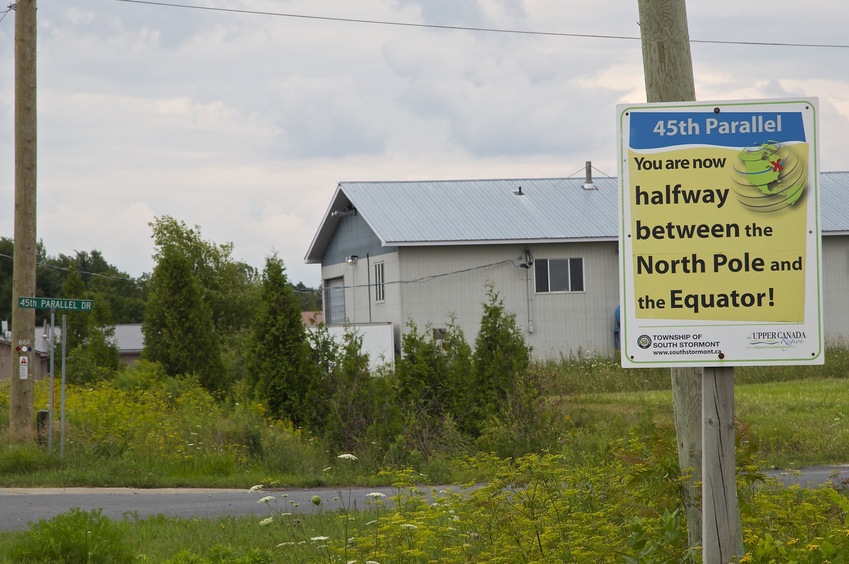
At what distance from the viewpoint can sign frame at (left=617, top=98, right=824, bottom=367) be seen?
15.1ft

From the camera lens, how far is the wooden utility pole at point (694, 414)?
4.81 metres

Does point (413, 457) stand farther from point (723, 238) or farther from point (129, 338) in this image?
point (129, 338)

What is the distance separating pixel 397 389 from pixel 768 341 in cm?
1235

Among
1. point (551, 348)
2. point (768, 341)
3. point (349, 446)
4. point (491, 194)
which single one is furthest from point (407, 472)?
point (491, 194)

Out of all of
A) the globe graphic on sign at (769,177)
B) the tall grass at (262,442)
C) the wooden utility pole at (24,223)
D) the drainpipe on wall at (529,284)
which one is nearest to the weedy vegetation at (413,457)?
the tall grass at (262,442)

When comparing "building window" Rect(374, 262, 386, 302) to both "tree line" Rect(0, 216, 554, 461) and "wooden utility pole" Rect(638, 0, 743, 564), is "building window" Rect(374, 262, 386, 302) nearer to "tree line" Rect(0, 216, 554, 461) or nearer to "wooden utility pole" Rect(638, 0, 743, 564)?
"tree line" Rect(0, 216, 554, 461)

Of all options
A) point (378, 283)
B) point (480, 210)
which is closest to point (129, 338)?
point (378, 283)

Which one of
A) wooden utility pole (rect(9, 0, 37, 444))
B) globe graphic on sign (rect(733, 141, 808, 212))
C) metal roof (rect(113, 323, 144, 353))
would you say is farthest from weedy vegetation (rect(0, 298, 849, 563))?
metal roof (rect(113, 323, 144, 353))

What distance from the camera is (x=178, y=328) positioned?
77.9 ft

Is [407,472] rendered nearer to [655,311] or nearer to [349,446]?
[655,311]

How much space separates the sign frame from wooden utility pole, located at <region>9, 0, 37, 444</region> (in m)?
12.9

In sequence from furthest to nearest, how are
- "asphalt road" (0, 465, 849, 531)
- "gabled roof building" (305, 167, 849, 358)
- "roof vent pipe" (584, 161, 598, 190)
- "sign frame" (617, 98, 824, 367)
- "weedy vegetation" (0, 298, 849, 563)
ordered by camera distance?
"roof vent pipe" (584, 161, 598, 190)
"gabled roof building" (305, 167, 849, 358)
"asphalt road" (0, 465, 849, 531)
"weedy vegetation" (0, 298, 849, 563)
"sign frame" (617, 98, 824, 367)

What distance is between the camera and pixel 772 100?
4.67 m

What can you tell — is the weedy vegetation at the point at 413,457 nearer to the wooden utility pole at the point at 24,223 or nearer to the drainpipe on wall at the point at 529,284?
the wooden utility pole at the point at 24,223
